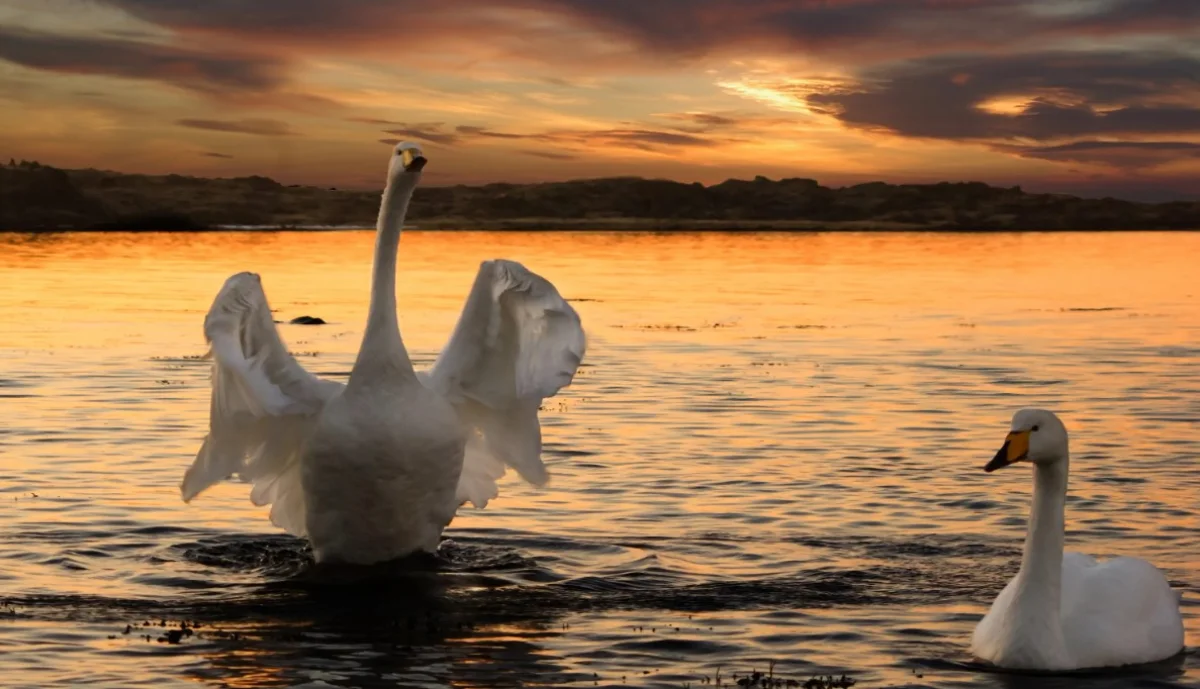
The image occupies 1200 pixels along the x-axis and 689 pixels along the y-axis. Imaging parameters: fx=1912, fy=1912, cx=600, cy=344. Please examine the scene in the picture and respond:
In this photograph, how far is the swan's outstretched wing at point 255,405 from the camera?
1245cm

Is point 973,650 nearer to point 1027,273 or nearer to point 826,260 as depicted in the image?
point 1027,273

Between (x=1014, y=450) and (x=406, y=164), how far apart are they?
15.6ft

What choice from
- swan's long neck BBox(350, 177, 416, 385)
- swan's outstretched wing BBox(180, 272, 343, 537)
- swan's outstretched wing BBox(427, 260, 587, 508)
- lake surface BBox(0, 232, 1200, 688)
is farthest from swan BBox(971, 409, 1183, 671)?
swan's outstretched wing BBox(180, 272, 343, 537)

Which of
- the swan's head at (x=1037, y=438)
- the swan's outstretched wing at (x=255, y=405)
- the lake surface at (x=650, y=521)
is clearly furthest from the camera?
the swan's outstretched wing at (x=255, y=405)

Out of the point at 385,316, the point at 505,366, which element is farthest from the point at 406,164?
the point at 505,366

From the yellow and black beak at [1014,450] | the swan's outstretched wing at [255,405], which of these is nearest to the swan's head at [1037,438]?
the yellow and black beak at [1014,450]

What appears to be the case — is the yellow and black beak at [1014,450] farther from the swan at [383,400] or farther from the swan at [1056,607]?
the swan at [383,400]

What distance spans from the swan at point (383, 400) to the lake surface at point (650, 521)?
616 mm

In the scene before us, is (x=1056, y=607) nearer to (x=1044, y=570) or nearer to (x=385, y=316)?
(x=1044, y=570)

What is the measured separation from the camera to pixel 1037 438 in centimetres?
1155

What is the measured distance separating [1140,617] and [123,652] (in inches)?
244

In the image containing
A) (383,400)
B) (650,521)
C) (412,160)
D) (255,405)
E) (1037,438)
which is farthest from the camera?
(650,521)

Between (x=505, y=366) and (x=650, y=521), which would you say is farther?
(x=650, y=521)

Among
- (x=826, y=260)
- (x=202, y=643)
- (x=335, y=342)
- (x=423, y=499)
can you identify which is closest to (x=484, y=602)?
(x=423, y=499)
